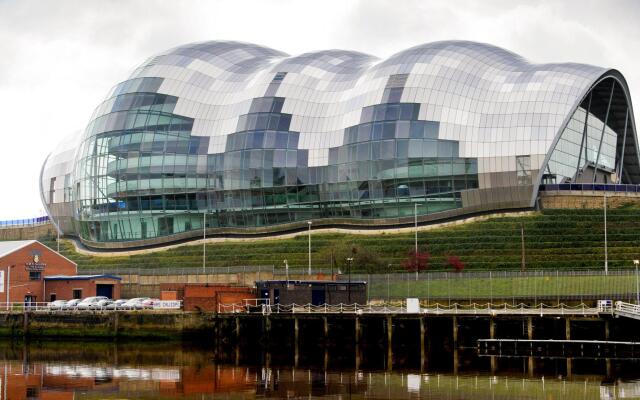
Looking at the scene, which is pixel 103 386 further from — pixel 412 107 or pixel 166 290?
pixel 412 107

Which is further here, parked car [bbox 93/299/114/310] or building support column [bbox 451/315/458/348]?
parked car [bbox 93/299/114/310]

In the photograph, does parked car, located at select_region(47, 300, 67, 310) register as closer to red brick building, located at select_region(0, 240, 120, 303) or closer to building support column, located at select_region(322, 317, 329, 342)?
red brick building, located at select_region(0, 240, 120, 303)

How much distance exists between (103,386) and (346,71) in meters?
76.8

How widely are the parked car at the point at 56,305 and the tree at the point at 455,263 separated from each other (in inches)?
1436

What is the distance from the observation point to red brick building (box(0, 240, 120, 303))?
321 feet

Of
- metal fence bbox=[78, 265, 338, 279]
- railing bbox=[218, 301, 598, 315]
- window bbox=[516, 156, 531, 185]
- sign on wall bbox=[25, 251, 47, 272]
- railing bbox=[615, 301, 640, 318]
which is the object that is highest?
window bbox=[516, 156, 531, 185]

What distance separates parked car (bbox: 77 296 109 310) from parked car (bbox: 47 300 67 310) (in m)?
1.63

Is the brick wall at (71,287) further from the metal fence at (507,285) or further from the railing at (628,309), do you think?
the railing at (628,309)

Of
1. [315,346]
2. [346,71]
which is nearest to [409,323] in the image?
[315,346]

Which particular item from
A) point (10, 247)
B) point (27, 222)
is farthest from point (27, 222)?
point (10, 247)

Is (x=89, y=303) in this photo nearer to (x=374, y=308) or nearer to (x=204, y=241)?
(x=374, y=308)

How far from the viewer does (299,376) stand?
63938mm

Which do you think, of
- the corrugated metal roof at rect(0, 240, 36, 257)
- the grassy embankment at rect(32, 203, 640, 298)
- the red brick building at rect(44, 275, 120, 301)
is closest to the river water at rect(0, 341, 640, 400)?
the grassy embankment at rect(32, 203, 640, 298)

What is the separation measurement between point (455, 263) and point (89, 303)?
34881 millimetres
